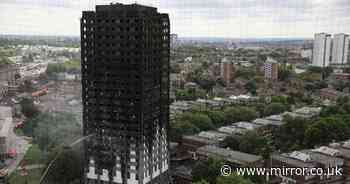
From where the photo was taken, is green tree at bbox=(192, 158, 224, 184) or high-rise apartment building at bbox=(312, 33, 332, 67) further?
high-rise apartment building at bbox=(312, 33, 332, 67)

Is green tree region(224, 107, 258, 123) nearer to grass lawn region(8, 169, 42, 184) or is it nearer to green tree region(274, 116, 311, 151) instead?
green tree region(274, 116, 311, 151)

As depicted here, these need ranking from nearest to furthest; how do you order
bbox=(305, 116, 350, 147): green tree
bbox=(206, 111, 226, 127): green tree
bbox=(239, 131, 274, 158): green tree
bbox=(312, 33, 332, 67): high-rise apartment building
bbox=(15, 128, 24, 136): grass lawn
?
bbox=(15, 128, 24, 136): grass lawn → bbox=(239, 131, 274, 158): green tree → bbox=(305, 116, 350, 147): green tree → bbox=(206, 111, 226, 127): green tree → bbox=(312, 33, 332, 67): high-rise apartment building

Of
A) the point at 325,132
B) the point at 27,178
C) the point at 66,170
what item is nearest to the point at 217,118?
the point at 325,132

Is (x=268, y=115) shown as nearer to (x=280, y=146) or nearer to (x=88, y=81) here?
(x=280, y=146)

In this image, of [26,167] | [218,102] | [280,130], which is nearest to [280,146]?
[280,130]

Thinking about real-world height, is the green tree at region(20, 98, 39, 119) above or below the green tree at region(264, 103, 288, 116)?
above

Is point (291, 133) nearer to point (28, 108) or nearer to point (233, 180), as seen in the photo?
point (233, 180)

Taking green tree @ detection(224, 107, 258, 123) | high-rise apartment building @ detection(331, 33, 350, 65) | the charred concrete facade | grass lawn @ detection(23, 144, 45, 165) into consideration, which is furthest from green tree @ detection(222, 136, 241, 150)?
high-rise apartment building @ detection(331, 33, 350, 65)
